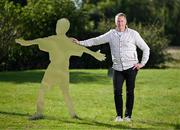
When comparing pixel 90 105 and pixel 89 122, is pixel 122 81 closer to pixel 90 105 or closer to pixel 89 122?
pixel 89 122

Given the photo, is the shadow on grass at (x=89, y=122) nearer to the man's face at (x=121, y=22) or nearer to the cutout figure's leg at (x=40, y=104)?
the cutout figure's leg at (x=40, y=104)

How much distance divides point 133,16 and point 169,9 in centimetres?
507

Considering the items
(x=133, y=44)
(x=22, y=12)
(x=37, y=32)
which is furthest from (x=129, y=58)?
(x=37, y=32)

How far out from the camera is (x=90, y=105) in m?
13.2

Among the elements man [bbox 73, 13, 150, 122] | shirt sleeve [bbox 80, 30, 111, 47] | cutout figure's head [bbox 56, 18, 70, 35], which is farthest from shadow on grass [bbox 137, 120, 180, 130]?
cutout figure's head [bbox 56, 18, 70, 35]

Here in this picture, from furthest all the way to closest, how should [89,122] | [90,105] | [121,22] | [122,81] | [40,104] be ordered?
[90,105]
[40,104]
[89,122]
[122,81]
[121,22]

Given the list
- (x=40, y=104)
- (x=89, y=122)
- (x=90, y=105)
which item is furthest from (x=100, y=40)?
(x=90, y=105)

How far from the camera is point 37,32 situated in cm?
2939

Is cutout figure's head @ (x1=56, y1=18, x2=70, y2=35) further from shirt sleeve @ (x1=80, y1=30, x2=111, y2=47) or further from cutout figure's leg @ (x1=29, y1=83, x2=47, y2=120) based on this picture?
cutout figure's leg @ (x1=29, y1=83, x2=47, y2=120)

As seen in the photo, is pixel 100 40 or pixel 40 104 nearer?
pixel 100 40

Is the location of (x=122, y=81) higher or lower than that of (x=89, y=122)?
higher

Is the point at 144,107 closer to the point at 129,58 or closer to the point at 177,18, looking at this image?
the point at 129,58

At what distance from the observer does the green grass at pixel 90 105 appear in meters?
10.2

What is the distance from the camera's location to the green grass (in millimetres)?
10164
